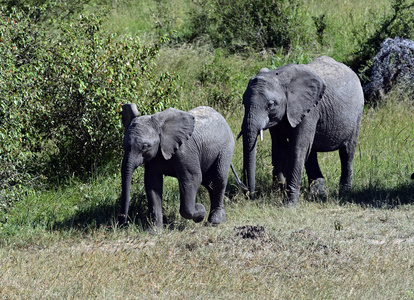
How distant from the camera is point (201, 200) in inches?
388

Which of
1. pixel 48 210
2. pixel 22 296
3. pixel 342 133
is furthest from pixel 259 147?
pixel 22 296

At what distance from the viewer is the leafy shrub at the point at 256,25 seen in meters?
17.5

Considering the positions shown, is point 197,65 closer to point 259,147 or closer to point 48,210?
point 259,147

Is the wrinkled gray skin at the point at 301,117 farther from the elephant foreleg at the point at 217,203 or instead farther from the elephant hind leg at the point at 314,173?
the elephant foreleg at the point at 217,203

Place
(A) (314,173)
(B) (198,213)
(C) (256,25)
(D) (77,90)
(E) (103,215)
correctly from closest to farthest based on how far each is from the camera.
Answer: (B) (198,213) → (E) (103,215) → (D) (77,90) → (A) (314,173) → (C) (256,25)

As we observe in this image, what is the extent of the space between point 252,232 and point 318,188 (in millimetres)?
2730

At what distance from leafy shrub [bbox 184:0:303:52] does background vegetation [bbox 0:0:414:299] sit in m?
0.55

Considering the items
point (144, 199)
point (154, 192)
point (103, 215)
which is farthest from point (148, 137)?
point (103, 215)

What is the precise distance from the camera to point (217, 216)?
349 inches

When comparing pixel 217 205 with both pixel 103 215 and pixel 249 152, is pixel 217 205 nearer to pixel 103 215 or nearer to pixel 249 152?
pixel 249 152

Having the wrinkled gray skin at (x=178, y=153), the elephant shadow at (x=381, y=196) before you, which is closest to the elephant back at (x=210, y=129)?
the wrinkled gray skin at (x=178, y=153)

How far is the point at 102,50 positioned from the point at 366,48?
7.69m

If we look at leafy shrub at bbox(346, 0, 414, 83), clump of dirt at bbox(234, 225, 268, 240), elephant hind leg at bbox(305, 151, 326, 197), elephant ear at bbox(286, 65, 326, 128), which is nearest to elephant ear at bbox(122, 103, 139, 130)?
clump of dirt at bbox(234, 225, 268, 240)

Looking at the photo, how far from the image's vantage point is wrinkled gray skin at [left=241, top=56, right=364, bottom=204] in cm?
905
